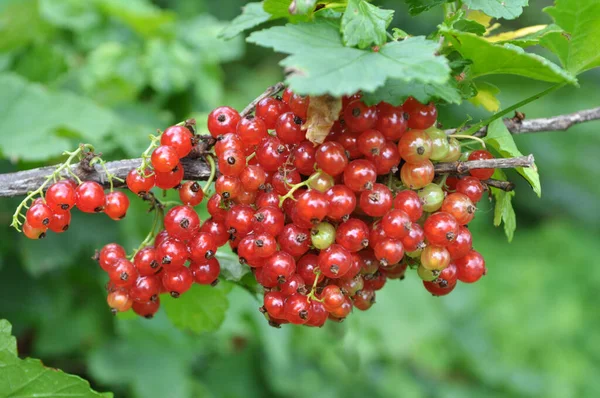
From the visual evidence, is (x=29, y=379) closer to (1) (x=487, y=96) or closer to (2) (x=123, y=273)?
(2) (x=123, y=273)

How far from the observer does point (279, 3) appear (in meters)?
1.06

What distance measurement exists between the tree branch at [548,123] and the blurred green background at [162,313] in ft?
0.41

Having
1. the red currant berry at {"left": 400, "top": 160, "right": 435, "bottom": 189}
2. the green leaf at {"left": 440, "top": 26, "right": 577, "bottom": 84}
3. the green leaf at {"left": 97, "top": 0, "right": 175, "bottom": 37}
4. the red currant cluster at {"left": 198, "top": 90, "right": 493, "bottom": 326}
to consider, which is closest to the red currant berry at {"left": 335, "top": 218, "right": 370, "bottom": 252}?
the red currant cluster at {"left": 198, "top": 90, "right": 493, "bottom": 326}

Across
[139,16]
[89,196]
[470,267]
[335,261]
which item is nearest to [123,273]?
[89,196]

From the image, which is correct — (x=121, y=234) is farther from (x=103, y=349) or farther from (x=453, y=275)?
(x=453, y=275)

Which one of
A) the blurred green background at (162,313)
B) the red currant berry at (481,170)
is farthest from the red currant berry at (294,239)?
the blurred green background at (162,313)

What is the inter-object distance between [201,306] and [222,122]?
46cm

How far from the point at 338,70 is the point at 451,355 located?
9.31 feet

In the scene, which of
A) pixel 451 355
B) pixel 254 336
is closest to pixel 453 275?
pixel 254 336

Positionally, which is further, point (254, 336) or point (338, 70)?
point (254, 336)

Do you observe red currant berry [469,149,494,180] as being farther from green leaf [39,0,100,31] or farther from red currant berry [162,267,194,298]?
green leaf [39,0,100,31]

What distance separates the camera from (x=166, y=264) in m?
1.03

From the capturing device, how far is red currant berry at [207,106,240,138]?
106 cm

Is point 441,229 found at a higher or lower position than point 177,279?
higher
